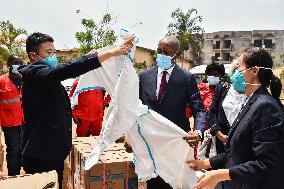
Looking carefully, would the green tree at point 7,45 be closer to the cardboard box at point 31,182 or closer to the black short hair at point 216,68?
the black short hair at point 216,68

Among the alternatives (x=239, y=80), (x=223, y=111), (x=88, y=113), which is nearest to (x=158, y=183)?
(x=239, y=80)

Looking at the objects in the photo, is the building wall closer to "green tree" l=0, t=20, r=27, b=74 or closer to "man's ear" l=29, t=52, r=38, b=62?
"green tree" l=0, t=20, r=27, b=74

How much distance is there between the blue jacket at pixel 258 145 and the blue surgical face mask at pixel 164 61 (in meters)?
1.36

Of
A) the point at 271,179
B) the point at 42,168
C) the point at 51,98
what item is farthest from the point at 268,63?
the point at 42,168

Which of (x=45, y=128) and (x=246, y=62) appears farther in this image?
(x=45, y=128)

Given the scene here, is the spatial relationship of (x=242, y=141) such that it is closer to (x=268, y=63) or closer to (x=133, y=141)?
(x=268, y=63)

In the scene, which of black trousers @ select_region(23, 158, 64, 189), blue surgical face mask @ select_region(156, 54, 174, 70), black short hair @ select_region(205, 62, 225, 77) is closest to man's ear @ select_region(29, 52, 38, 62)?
black trousers @ select_region(23, 158, 64, 189)

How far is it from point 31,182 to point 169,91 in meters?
1.50

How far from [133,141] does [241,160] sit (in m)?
1.26

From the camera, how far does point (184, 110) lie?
346 centimetres

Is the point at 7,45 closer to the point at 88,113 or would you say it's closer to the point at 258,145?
the point at 88,113

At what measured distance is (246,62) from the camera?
89.2 inches

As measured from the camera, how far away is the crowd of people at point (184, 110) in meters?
2.02

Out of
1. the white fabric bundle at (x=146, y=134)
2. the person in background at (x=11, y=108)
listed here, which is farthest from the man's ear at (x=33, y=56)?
the person in background at (x=11, y=108)
